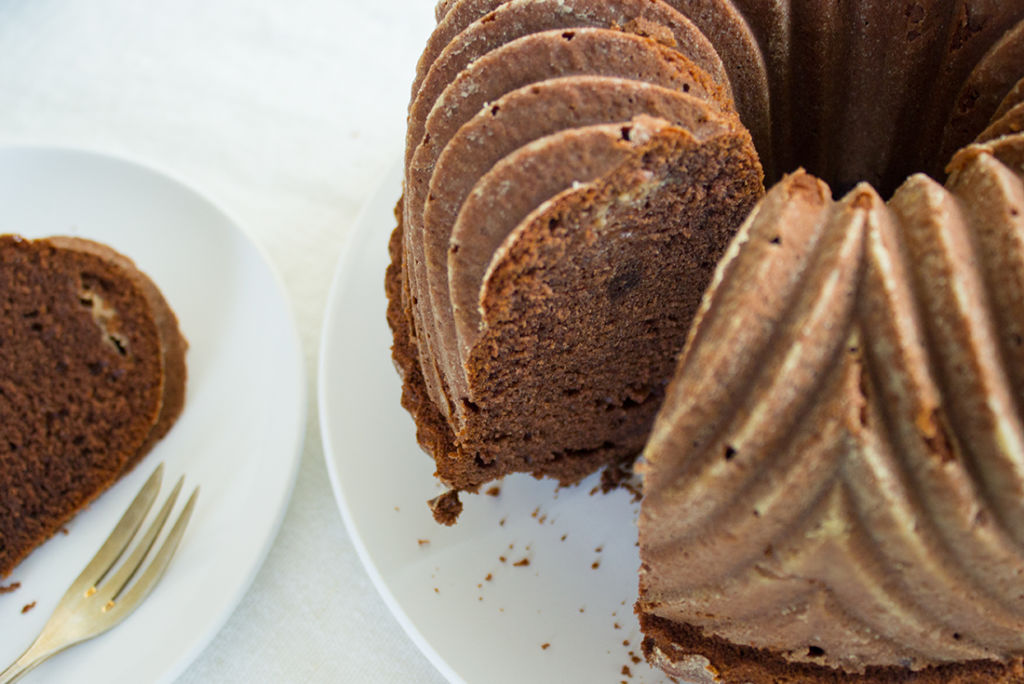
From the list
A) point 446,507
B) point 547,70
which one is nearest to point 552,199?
point 547,70

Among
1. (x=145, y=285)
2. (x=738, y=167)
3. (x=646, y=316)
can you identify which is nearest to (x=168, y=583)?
(x=145, y=285)

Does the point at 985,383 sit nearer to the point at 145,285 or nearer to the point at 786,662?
the point at 786,662

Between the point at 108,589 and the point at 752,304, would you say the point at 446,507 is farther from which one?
the point at 752,304

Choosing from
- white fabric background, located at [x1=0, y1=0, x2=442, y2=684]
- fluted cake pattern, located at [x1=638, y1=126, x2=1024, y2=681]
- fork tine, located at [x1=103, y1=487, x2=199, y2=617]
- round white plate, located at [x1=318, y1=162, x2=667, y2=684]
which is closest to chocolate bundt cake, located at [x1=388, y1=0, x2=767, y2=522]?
round white plate, located at [x1=318, y1=162, x2=667, y2=684]

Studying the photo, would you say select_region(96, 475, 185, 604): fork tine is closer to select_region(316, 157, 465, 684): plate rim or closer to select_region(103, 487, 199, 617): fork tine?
select_region(103, 487, 199, 617): fork tine

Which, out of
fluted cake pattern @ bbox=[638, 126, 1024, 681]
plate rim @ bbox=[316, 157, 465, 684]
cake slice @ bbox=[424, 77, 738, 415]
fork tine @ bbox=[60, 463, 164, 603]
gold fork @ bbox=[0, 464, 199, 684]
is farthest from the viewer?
fork tine @ bbox=[60, 463, 164, 603]

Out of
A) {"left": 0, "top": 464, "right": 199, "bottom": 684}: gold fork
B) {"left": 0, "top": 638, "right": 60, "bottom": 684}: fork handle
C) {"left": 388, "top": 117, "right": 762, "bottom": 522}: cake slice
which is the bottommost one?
{"left": 0, "top": 638, "right": 60, "bottom": 684}: fork handle
